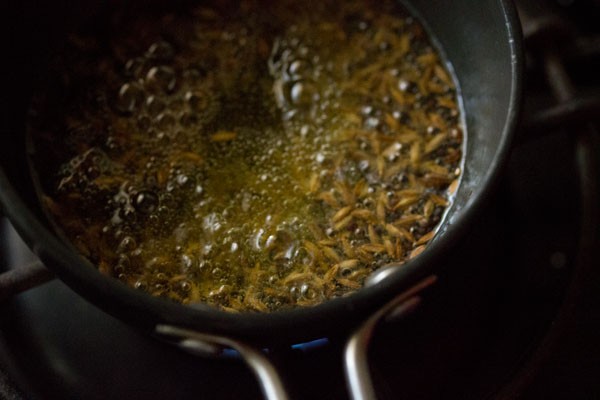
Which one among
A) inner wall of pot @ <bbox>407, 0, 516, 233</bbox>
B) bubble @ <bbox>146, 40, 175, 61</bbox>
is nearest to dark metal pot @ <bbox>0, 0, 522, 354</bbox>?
inner wall of pot @ <bbox>407, 0, 516, 233</bbox>

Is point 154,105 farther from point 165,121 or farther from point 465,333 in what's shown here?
point 465,333

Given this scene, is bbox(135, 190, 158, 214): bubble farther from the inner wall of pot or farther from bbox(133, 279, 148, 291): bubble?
the inner wall of pot

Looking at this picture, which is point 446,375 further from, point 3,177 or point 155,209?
point 3,177

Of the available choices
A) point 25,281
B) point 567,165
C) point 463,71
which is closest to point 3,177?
point 25,281

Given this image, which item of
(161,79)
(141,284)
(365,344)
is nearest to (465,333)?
(365,344)

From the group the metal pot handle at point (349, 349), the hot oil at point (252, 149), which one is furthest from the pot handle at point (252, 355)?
the hot oil at point (252, 149)
